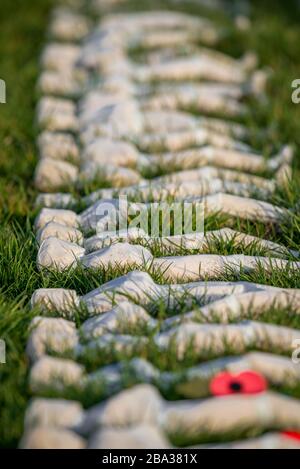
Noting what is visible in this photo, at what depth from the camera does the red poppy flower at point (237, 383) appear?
6.86 ft

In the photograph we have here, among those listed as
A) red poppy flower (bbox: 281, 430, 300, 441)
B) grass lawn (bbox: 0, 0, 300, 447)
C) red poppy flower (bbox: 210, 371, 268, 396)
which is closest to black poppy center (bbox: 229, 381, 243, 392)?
red poppy flower (bbox: 210, 371, 268, 396)

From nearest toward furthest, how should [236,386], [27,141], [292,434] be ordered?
[292,434], [236,386], [27,141]

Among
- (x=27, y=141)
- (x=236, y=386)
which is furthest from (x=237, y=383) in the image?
(x=27, y=141)

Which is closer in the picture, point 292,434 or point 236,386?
point 292,434

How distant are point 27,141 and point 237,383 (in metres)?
2.29

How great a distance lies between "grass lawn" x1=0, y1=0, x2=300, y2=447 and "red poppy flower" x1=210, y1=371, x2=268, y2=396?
31 cm

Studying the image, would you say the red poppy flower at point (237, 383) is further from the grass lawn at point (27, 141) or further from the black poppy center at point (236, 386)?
the grass lawn at point (27, 141)

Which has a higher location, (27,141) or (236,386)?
(27,141)

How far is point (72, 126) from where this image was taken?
4.29 metres

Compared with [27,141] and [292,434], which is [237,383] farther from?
[27,141]

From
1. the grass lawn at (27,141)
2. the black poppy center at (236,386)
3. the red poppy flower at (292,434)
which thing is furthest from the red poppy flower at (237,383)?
the grass lawn at (27,141)

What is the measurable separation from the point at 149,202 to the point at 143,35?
2.63 meters

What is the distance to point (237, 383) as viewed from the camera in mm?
2100

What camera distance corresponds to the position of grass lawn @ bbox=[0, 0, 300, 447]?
2324 millimetres
